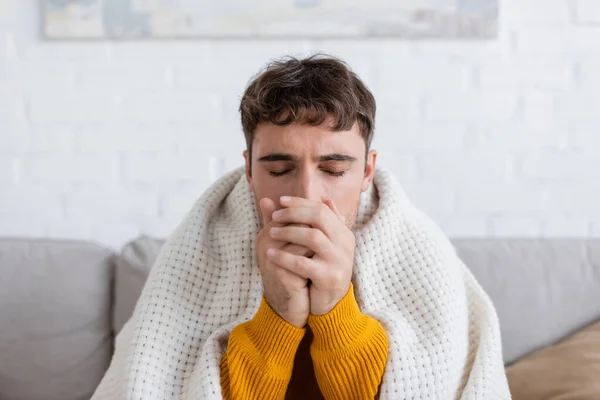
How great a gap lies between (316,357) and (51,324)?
0.79m

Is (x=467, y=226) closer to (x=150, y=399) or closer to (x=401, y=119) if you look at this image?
(x=401, y=119)

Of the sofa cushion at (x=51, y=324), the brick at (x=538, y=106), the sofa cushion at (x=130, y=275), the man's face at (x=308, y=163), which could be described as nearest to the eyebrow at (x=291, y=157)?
the man's face at (x=308, y=163)

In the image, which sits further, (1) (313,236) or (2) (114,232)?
(2) (114,232)

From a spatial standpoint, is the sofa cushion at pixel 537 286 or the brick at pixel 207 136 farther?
the brick at pixel 207 136

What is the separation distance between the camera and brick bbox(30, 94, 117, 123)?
1.89 metres

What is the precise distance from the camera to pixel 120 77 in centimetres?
189

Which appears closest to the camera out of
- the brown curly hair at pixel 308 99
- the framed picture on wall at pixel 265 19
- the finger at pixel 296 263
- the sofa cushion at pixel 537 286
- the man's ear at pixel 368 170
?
the finger at pixel 296 263

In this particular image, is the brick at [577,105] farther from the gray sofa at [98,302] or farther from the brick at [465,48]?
the gray sofa at [98,302]

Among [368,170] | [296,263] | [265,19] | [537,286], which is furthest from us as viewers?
[265,19]

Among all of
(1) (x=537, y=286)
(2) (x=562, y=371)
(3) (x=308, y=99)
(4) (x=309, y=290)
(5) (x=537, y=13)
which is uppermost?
(5) (x=537, y=13)

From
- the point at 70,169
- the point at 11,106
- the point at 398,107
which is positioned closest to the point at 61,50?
the point at 11,106

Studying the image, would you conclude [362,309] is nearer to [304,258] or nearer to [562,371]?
[304,258]

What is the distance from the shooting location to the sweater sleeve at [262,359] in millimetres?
1127

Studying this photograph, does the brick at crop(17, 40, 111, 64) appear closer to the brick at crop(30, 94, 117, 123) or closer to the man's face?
the brick at crop(30, 94, 117, 123)
